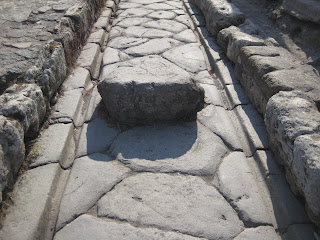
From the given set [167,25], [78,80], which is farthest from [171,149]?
[167,25]

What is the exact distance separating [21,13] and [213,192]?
11.0 feet

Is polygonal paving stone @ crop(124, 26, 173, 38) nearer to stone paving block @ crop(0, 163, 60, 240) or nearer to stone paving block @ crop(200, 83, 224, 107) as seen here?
stone paving block @ crop(200, 83, 224, 107)

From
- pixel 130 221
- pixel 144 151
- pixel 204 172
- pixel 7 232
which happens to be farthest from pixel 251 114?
pixel 7 232

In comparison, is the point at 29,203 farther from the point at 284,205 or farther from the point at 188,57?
the point at 188,57

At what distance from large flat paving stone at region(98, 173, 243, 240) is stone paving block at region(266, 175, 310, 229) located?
30 centimetres

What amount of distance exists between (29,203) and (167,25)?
388 centimetres

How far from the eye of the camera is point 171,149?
2.58m

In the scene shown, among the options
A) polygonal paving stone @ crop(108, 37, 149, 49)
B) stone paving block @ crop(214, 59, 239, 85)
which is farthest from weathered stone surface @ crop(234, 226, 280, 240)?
polygonal paving stone @ crop(108, 37, 149, 49)

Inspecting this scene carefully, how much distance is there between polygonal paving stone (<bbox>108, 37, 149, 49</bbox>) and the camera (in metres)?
4.39

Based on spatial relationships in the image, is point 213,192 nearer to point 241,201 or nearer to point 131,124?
point 241,201

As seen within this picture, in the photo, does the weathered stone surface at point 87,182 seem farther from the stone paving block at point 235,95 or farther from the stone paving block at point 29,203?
the stone paving block at point 235,95

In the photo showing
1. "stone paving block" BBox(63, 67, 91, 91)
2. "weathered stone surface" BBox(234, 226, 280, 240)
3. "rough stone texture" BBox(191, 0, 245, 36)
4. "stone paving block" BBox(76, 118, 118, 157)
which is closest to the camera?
"weathered stone surface" BBox(234, 226, 280, 240)

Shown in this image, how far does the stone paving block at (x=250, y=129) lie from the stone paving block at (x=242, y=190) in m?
0.15

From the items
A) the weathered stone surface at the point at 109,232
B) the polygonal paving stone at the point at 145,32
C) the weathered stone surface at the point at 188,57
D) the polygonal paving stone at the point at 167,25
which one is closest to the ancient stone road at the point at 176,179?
the weathered stone surface at the point at 109,232
